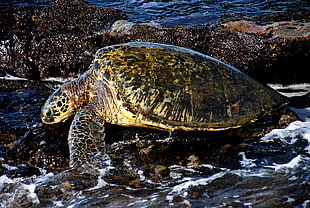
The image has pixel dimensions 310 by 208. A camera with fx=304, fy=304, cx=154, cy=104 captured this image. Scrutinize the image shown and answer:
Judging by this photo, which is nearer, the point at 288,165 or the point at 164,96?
the point at 288,165

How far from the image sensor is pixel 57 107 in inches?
195


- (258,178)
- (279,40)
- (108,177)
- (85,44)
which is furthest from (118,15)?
(258,178)

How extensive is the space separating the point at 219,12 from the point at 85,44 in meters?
3.60

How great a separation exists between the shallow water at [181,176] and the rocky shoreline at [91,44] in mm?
1310

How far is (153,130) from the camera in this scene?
4.81 metres

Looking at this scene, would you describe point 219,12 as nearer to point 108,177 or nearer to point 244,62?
point 244,62

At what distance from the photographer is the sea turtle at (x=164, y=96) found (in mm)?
4262

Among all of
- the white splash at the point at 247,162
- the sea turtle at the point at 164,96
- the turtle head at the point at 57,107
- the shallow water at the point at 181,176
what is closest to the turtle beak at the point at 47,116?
the turtle head at the point at 57,107

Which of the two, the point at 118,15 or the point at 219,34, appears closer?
the point at 219,34

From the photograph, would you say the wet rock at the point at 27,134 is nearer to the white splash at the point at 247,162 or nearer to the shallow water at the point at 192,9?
the white splash at the point at 247,162

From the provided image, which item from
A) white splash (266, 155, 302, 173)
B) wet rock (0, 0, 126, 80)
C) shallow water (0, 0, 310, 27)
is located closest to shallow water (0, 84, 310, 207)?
white splash (266, 155, 302, 173)

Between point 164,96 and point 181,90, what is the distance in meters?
0.26

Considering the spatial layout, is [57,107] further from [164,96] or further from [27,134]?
[164,96]

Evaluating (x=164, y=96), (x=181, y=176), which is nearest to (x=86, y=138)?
(x=164, y=96)
